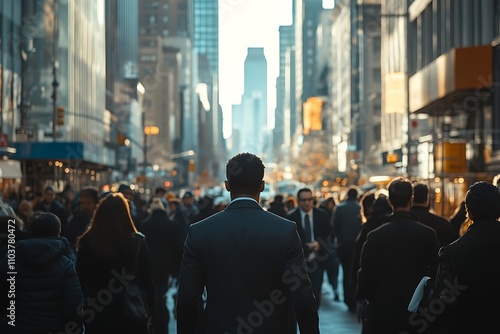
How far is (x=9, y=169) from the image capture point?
40750 millimetres

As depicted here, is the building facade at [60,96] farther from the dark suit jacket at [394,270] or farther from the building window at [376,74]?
the dark suit jacket at [394,270]

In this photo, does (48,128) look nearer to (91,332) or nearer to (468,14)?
(468,14)

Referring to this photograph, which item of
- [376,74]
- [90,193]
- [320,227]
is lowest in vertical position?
[320,227]

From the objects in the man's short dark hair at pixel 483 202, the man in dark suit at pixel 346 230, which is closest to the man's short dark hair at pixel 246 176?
the man's short dark hair at pixel 483 202

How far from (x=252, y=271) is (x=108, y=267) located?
10.1ft

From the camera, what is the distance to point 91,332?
8.60 metres

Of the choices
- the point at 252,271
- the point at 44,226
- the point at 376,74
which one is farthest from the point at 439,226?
the point at 376,74

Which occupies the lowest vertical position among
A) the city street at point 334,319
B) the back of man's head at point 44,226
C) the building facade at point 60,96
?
the city street at point 334,319

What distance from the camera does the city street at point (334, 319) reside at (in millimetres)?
14344

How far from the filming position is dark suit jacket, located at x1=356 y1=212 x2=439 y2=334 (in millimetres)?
8125

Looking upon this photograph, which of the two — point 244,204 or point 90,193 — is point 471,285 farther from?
point 90,193

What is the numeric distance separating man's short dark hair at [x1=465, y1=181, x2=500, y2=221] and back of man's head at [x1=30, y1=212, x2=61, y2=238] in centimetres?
331

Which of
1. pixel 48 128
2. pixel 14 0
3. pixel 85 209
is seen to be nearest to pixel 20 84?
pixel 14 0

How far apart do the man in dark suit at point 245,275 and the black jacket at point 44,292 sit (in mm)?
1908
